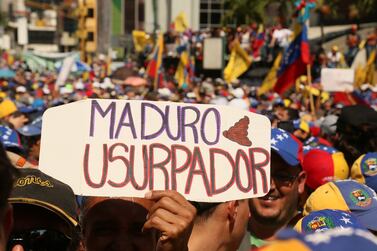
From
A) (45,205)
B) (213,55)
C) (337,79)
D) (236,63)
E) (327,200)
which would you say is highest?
(45,205)

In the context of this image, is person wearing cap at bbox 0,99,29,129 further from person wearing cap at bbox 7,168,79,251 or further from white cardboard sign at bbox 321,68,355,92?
white cardboard sign at bbox 321,68,355,92

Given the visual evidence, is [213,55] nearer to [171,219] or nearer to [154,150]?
[154,150]

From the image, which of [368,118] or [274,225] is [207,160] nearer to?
[274,225]

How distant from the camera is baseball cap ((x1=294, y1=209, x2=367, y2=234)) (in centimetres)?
302

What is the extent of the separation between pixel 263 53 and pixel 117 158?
2305 centimetres

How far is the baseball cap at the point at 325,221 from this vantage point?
3020 millimetres

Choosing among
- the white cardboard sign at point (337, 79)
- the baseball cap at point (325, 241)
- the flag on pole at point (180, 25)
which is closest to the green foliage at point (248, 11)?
the flag on pole at point (180, 25)

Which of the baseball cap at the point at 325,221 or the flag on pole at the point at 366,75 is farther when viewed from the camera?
the flag on pole at the point at 366,75

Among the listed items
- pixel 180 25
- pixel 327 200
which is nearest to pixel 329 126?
pixel 327 200

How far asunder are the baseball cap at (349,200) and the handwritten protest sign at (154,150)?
1143mm

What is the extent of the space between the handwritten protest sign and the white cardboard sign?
11220 mm

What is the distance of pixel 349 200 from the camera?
12.1 feet

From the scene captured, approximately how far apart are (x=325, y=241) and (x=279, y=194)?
2.81 metres

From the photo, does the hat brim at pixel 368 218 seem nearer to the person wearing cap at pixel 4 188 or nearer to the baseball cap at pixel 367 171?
the baseball cap at pixel 367 171
